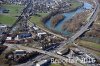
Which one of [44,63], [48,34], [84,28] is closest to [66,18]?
[84,28]

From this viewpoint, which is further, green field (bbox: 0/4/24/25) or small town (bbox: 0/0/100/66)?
green field (bbox: 0/4/24/25)

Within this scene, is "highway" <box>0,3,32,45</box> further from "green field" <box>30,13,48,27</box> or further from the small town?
"green field" <box>30,13,48,27</box>

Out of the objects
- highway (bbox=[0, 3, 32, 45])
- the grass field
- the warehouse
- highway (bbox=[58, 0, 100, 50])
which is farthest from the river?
the warehouse

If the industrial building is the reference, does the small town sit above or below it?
above

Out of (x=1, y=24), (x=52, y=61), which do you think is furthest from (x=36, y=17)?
(x=52, y=61)

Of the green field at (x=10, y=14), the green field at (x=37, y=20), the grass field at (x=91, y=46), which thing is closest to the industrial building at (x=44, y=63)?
the grass field at (x=91, y=46)

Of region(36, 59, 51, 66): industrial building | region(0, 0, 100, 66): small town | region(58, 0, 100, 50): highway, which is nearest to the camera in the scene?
region(36, 59, 51, 66): industrial building

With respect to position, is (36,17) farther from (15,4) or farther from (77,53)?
(77,53)

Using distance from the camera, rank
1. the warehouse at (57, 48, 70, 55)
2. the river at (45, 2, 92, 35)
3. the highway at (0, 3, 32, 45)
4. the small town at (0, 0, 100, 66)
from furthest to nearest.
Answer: the river at (45, 2, 92, 35)
the highway at (0, 3, 32, 45)
the warehouse at (57, 48, 70, 55)
the small town at (0, 0, 100, 66)
